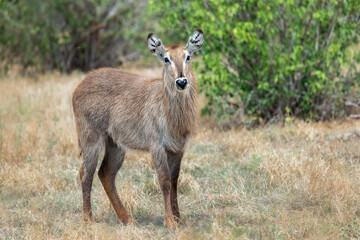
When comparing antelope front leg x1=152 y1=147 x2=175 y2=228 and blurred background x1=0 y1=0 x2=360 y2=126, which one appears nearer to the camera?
antelope front leg x1=152 y1=147 x2=175 y2=228

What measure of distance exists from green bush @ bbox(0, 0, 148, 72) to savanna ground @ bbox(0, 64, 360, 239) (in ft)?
17.2

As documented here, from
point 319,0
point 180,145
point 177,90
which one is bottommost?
point 180,145

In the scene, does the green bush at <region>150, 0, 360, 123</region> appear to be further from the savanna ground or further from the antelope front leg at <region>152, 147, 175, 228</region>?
the antelope front leg at <region>152, 147, 175, 228</region>

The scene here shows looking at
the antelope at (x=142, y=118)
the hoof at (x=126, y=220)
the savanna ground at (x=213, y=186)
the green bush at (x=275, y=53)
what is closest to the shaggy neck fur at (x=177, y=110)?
the antelope at (x=142, y=118)

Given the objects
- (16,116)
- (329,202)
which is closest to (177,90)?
(329,202)

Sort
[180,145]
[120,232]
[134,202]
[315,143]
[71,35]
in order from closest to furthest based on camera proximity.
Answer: [120,232] → [180,145] → [134,202] → [315,143] → [71,35]

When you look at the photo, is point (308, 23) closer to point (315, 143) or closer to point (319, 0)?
point (319, 0)

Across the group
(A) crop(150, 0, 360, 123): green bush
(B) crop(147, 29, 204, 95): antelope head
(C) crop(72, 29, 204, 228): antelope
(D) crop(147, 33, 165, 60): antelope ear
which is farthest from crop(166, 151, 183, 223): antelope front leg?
(A) crop(150, 0, 360, 123): green bush

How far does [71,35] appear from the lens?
14.9 meters

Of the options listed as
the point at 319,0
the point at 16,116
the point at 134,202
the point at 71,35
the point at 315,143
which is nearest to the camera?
the point at 134,202

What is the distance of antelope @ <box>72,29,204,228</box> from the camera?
229 inches

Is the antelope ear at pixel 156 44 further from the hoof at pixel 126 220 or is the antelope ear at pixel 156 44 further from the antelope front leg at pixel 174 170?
the hoof at pixel 126 220

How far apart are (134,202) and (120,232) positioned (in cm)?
91

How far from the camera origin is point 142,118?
612 centimetres
